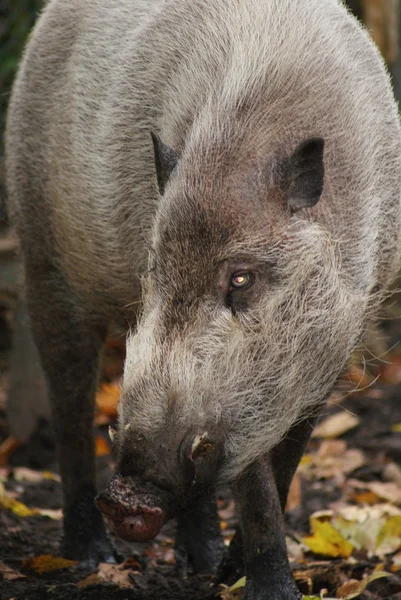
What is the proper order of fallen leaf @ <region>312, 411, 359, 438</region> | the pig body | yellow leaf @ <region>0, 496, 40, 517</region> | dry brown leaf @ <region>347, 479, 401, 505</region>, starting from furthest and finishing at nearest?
fallen leaf @ <region>312, 411, 359, 438</region> < dry brown leaf @ <region>347, 479, 401, 505</region> < yellow leaf @ <region>0, 496, 40, 517</region> < the pig body

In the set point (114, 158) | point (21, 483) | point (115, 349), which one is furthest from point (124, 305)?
point (115, 349)

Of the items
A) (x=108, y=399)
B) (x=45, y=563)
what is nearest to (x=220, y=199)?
(x=45, y=563)

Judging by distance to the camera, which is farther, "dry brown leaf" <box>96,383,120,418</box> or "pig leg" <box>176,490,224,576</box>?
"dry brown leaf" <box>96,383,120,418</box>

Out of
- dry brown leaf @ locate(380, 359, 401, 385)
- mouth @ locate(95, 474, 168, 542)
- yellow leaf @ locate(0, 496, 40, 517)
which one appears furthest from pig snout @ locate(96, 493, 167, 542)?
dry brown leaf @ locate(380, 359, 401, 385)

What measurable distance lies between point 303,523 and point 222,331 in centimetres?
241

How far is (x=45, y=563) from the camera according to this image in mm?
4641

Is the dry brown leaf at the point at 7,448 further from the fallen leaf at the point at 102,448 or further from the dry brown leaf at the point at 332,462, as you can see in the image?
the dry brown leaf at the point at 332,462

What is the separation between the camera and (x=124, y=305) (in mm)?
4781

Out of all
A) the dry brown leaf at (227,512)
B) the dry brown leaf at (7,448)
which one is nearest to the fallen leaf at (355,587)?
the dry brown leaf at (227,512)

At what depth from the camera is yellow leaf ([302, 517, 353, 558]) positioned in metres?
4.96

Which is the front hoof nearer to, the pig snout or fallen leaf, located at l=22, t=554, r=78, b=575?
the pig snout

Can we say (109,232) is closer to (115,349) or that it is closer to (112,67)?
(112,67)

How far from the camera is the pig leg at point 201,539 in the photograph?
5094mm

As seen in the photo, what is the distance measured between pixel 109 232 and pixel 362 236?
116cm
